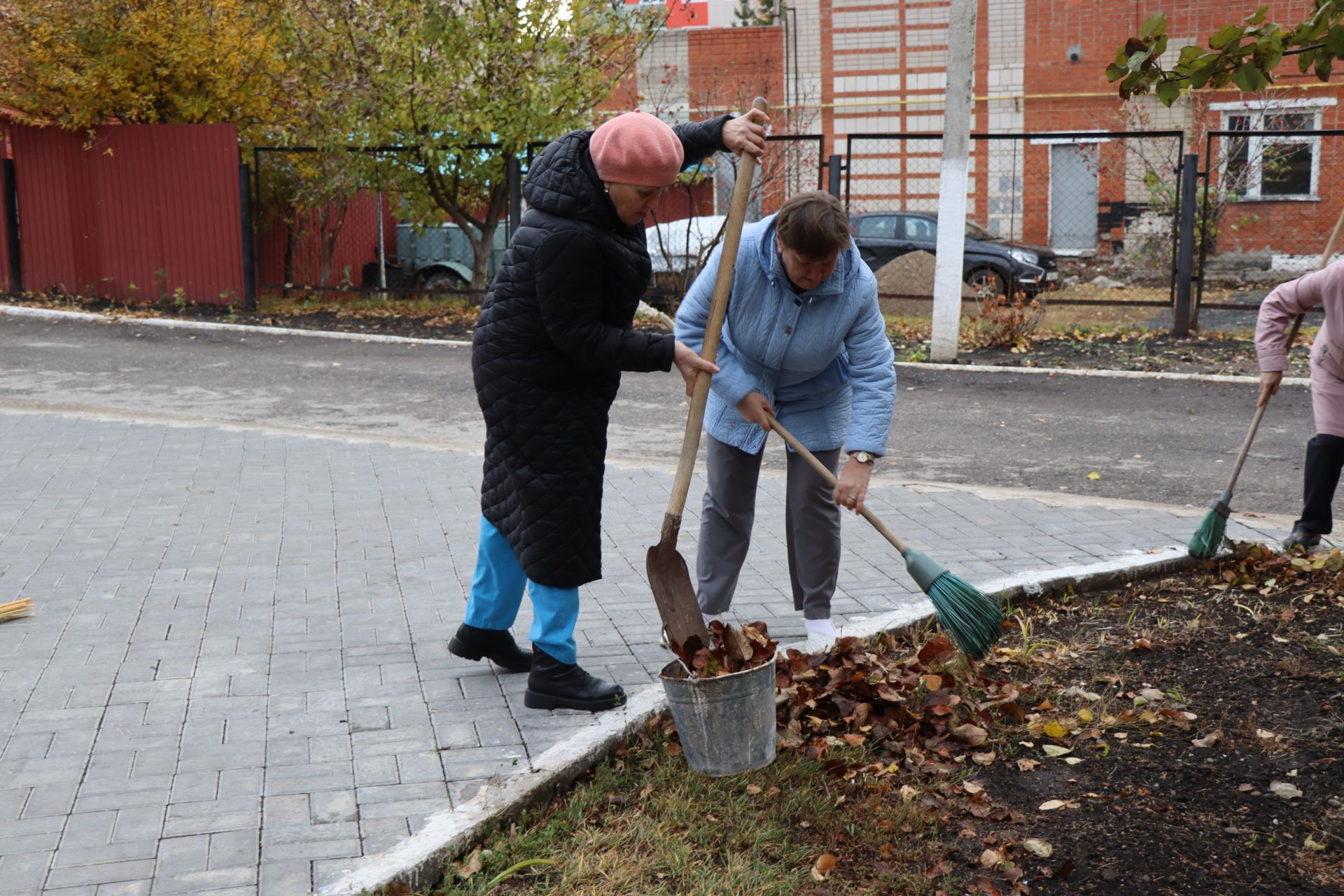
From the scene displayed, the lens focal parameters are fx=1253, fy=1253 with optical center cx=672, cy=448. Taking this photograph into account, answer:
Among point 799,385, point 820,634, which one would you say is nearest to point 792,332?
point 799,385

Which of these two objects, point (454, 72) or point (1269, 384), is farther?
point (454, 72)

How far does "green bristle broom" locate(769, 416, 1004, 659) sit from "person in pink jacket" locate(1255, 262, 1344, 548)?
7.27ft

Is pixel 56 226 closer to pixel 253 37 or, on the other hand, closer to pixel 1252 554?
pixel 253 37

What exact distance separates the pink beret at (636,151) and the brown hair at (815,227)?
0.50 m

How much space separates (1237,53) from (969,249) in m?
15.3

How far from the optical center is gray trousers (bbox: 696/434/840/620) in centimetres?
445

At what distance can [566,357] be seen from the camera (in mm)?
3754

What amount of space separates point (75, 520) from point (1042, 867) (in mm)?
4997

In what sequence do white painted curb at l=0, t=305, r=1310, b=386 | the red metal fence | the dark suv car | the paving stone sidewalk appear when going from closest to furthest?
the paving stone sidewalk, white painted curb at l=0, t=305, r=1310, b=386, the red metal fence, the dark suv car

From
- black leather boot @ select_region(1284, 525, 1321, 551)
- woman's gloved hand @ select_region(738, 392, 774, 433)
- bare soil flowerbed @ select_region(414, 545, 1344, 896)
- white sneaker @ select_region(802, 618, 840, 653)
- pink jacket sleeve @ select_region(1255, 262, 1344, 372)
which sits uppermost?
pink jacket sleeve @ select_region(1255, 262, 1344, 372)

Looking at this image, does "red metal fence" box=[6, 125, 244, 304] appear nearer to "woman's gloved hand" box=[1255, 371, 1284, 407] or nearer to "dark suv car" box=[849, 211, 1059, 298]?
"dark suv car" box=[849, 211, 1059, 298]

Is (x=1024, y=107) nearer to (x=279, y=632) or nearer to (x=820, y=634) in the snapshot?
(x=820, y=634)

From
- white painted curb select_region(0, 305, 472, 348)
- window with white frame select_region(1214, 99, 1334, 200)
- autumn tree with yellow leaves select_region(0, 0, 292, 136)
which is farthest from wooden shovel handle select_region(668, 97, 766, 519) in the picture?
window with white frame select_region(1214, 99, 1334, 200)

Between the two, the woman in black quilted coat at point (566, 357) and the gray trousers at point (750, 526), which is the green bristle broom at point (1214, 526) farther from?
the woman in black quilted coat at point (566, 357)
